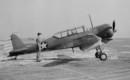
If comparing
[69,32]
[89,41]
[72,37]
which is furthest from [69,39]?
[89,41]

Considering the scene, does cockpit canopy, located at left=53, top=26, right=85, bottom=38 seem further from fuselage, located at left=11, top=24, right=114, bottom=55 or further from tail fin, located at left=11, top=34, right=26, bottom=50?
tail fin, located at left=11, top=34, right=26, bottom=50

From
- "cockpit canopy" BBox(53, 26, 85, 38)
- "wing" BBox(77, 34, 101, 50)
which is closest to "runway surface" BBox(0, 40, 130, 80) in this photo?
"wing" BBox(77, 34, 101, 50)

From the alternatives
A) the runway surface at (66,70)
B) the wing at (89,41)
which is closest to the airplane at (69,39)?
the wing at (89,41)

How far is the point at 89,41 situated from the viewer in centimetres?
1538

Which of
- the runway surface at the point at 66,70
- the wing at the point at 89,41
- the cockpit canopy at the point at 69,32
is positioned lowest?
the runway surface at the point at 66,70

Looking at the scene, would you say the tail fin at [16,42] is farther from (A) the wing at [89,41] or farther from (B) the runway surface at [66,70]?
(A) the wing at [89,41]

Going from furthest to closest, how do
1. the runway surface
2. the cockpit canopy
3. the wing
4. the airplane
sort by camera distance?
the cockpit canopy, the airplane, the wing, the runway surface

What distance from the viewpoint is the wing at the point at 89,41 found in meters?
14.8

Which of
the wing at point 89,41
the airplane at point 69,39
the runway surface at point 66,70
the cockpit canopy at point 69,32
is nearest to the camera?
the runway surface at point 66,70

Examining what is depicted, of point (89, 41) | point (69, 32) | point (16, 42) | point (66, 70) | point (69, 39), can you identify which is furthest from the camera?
point (16, 42)

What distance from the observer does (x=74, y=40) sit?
1605 centimetres

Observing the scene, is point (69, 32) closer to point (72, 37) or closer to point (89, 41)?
point (72, 37)

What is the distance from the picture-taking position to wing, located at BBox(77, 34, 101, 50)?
14.8m

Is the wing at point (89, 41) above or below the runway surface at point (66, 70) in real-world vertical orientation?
above
